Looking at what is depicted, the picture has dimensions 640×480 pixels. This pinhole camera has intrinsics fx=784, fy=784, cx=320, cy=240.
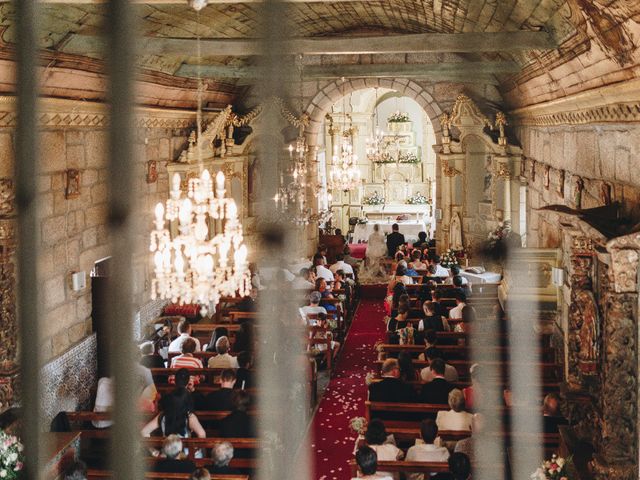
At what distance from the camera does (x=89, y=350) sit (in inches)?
296

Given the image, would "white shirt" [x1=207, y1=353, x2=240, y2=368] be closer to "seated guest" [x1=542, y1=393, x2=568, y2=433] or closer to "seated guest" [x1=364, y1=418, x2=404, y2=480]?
"seated guest" [x1=364, y1=418, x2=404, y2=480]

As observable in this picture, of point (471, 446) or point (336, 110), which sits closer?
point (471, 446)

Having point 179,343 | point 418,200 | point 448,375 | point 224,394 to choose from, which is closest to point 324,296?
point 179,343

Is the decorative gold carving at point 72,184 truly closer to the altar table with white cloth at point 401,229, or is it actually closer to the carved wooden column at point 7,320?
the carved wooden column at point 7,320

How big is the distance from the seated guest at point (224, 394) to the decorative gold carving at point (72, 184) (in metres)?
2.31

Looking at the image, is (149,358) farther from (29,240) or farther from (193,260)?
(29,240)

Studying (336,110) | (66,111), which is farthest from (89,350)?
(336,110)

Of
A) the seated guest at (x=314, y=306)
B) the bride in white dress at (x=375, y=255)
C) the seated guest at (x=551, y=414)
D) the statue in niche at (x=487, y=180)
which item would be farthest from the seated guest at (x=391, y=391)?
the bride in white dress at (x=375, y=255)

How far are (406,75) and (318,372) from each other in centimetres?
543

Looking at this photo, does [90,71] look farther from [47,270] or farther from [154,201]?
[154,201]

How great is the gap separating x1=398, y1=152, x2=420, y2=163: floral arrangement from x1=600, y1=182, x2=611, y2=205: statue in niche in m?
13.8

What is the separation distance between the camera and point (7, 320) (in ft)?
17.7

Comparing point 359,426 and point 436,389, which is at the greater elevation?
point 436,389

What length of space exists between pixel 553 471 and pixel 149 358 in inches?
157
